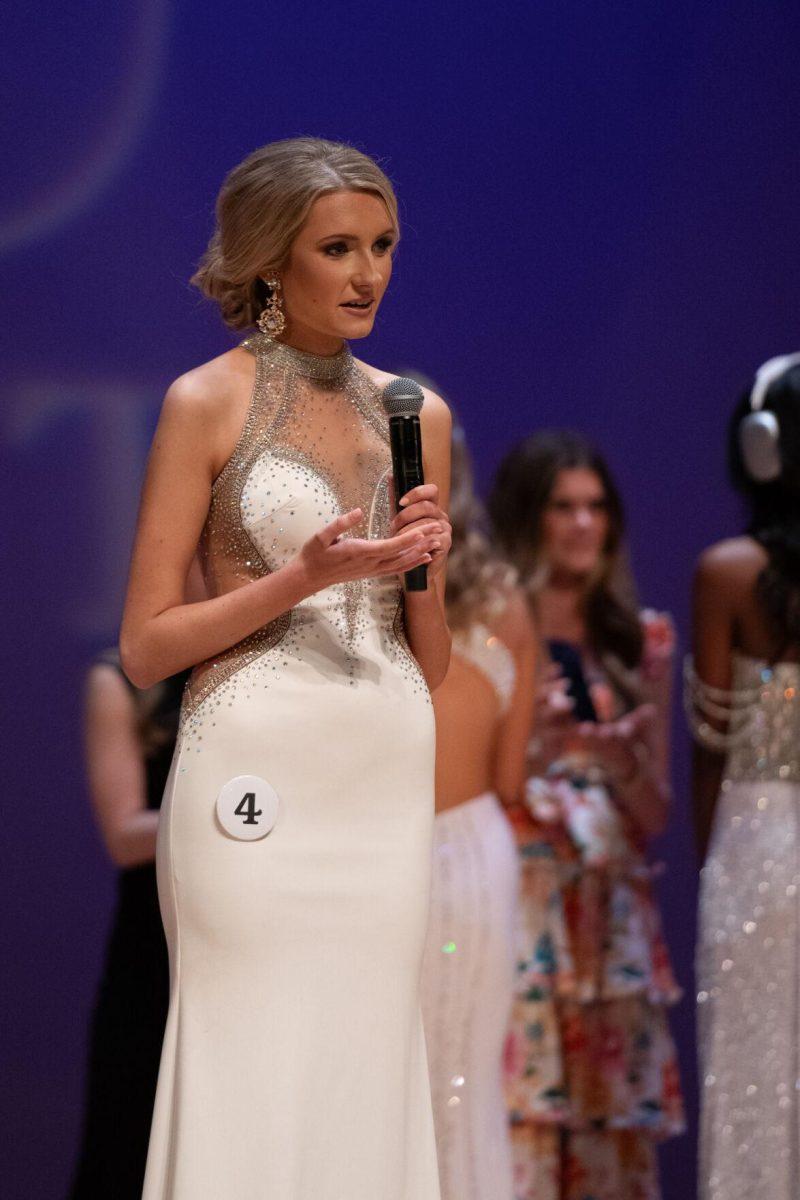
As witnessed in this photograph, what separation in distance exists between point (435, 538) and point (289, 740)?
348mm

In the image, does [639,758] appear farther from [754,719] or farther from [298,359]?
[298,359]

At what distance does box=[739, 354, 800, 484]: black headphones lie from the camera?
12.6 ft

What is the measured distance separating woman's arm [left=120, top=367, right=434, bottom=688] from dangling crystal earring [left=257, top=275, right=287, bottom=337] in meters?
0.13

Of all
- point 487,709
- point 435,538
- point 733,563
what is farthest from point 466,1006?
point 435,538

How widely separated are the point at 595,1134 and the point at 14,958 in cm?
149

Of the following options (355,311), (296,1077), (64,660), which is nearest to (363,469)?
(355,311)

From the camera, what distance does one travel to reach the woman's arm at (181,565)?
2.31m

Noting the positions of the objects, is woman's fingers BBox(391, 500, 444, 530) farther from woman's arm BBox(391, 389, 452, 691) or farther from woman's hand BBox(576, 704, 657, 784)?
woman's hand BBox(576, 704, 657, 784)

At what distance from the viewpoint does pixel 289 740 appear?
2348 millimetres

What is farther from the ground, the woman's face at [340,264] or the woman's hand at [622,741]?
the woman's face at [340,264]

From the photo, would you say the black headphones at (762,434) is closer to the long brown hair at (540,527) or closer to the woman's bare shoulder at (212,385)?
the long brown hair at (540,527)

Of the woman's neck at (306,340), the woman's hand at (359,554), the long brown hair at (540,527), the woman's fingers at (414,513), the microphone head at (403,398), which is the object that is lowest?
the woman's hand at (359,554)

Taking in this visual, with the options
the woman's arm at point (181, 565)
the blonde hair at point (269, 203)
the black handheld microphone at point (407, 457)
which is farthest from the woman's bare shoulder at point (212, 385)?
the black handheld microphone at point (407, 457)

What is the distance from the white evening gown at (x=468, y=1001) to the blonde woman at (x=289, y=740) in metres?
1.05
